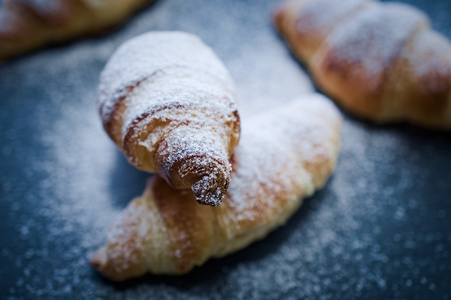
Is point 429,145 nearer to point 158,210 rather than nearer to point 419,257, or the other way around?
point 419,257

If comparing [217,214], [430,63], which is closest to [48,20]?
[217,214]

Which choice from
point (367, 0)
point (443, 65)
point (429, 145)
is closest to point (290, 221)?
point (429, 145)

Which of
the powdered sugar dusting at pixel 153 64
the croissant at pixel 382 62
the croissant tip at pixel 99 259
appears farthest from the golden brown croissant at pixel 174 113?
the croissant at pixel 382 62

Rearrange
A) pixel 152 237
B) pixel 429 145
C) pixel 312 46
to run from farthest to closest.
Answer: pixel 312 46, pixel 429 145, pixel 152 237

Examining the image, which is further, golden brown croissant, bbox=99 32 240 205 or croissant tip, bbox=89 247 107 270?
croissant tip, bbox=89 247 107 270

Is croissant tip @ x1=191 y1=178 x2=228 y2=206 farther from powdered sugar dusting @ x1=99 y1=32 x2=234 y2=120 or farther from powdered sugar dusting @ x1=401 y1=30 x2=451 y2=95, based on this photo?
powdered sugar dusting @ x1=401 y1=30 x2=451 y2=95

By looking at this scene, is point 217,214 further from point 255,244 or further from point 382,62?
point 382,62

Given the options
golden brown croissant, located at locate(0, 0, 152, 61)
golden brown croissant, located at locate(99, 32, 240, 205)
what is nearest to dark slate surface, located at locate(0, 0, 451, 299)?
golden brown croissant, located at locate(0, 0, 152, 61)
